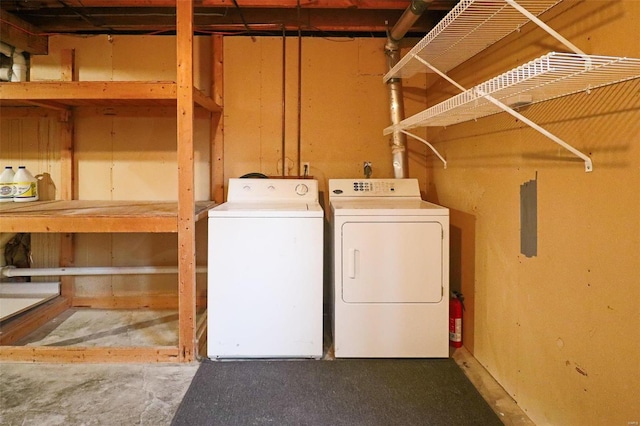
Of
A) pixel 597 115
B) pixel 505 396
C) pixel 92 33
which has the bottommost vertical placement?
pixel 505 396

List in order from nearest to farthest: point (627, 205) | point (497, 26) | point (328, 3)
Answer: point (627, 205) < point (497, 26) < point (328, 3)

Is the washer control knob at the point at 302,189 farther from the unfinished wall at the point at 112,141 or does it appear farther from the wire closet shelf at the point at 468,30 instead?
the wire closet shelf at the point at 468,30

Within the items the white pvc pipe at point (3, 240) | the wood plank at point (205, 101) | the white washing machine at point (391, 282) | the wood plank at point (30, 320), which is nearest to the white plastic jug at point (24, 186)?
the white pvc pipe at point (3, 240)

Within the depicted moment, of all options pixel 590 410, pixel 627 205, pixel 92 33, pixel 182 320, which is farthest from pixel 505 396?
pixel 92 33

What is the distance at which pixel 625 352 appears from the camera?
1.17 meters

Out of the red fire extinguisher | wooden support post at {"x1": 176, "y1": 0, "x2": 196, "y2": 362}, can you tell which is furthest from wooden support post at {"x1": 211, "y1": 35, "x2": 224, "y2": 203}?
the red fire extinguisher

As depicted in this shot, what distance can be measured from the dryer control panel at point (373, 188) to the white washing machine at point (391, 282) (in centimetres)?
52

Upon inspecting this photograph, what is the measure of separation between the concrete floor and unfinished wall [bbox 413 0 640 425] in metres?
0.11

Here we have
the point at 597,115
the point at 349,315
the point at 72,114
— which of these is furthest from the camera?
the point at 72,114

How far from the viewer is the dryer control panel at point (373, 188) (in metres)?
2.70

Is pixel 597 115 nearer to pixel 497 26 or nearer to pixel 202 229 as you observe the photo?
pixel 497 26

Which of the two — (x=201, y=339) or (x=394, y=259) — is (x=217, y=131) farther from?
(x=394, y=259)

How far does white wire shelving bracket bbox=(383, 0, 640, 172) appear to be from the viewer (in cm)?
108

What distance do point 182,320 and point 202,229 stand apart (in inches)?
36.9
